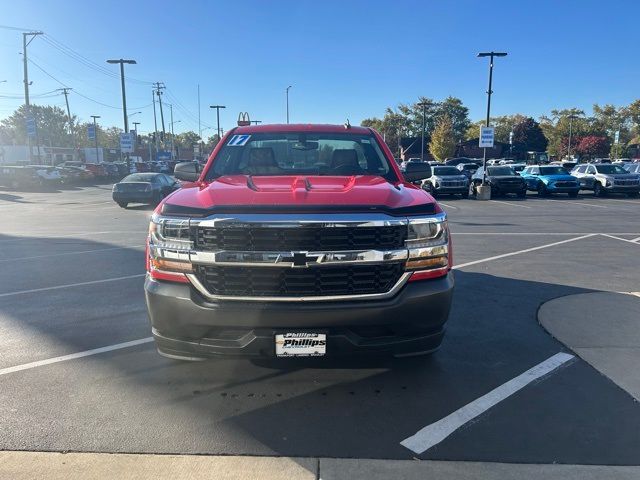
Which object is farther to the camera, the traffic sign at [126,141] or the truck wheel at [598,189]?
the traffic sign at [126,141]

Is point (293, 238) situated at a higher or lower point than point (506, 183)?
higher

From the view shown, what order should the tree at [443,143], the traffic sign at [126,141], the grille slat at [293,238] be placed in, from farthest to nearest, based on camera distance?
the tree at [443,143]
the traffic sign at [126,141]
the grille slat at [293,238]

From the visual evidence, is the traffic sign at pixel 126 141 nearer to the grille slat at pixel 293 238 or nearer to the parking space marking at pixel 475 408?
the grille slat at pixel 293 238

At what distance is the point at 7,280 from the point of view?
24.6 ft

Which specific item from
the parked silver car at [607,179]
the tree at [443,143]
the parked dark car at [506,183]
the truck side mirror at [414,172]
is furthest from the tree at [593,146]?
the truck side mirror at [414,172]

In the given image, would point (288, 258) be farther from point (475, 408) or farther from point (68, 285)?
point (68, 285)

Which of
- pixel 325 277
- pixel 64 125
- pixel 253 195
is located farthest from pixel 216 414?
pixel 64 125

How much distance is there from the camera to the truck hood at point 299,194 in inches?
130

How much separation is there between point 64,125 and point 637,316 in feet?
443

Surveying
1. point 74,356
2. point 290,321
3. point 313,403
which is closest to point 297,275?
point 290,321

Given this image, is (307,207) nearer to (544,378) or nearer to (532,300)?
(544,378)

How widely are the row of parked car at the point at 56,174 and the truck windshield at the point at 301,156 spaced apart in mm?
32776

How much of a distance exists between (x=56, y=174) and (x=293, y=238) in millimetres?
37437

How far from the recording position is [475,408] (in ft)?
11.6
